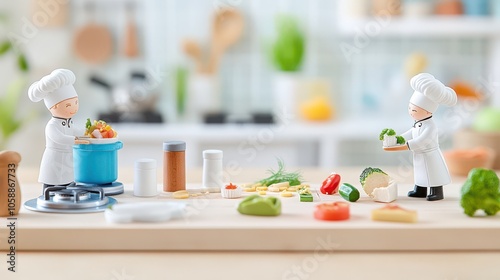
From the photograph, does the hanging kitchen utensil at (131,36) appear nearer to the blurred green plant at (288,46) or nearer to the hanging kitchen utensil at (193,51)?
the hanging kitchen utensil at (193,51)

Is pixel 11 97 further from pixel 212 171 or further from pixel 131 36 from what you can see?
pixel 212 171

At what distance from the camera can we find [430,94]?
146cm

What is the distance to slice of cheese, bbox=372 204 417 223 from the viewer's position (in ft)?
4.43

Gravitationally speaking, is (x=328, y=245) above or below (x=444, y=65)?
below

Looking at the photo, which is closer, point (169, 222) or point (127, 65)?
point (169, 222)

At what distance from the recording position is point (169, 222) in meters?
1.35

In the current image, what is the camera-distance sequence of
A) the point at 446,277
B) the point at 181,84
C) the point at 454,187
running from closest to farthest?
the point at 446,277 < the point at 454,187 < the point at 181,84

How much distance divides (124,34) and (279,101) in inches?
36.5

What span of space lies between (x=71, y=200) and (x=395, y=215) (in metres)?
0.65

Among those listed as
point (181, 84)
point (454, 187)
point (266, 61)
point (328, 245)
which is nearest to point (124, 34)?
point (181, 84)

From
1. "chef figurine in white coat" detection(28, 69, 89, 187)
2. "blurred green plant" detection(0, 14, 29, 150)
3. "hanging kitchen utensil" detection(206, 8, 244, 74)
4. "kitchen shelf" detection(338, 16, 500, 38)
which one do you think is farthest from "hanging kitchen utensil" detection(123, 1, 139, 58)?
"chef figurine in white coat" detection(28, 69, 89, 187)

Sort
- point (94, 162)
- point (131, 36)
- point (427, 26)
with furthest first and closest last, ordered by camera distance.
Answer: point (131, 36) < point (427, 26) < point (94, 162)

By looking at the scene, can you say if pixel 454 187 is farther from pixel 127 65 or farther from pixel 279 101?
pixel 127 65

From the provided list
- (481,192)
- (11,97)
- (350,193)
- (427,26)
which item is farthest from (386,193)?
(11,97)
